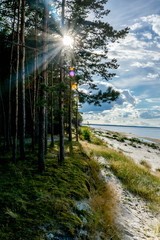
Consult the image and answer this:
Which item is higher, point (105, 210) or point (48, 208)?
point (48, 208)

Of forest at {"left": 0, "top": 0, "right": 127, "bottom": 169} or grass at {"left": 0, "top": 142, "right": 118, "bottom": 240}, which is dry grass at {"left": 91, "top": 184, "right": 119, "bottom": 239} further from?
forest at {"left": 0, "top": 0, "right": 127, "bottom": 169}

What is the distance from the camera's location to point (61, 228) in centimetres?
342

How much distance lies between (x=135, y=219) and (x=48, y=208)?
140 inches

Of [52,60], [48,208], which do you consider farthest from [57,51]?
[48,208]

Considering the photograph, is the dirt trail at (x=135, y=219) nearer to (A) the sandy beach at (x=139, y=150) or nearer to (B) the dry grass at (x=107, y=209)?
(B) the dry grass at (x=107, y=209)

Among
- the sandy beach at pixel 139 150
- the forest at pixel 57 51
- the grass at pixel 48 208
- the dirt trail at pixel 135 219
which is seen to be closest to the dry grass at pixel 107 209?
the grass at pixel 48 208

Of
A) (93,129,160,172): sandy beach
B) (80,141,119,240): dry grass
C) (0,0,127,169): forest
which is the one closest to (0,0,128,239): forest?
(0,0,127,169): forest

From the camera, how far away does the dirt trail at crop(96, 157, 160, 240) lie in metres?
4.48

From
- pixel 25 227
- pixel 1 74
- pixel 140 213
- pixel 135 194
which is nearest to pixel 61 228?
pixel 25 227

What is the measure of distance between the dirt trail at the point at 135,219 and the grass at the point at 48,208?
478mm

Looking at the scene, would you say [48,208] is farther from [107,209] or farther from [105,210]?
[107,209]

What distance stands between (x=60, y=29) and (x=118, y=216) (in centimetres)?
1017

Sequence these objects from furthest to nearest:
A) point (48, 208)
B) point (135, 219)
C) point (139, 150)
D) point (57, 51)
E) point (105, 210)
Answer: point (139, 150) → point (57, 51) → point (135, 219) → point (105, 210) → point (48, 208)

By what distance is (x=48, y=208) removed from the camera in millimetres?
3891
